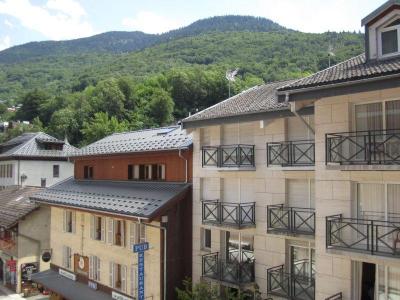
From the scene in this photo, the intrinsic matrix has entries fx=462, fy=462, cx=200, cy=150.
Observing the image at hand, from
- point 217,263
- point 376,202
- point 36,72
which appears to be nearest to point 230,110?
point 217,263

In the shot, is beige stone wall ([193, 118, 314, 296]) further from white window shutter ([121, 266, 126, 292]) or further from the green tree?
the green tree

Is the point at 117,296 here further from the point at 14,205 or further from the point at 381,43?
the point at 14,205

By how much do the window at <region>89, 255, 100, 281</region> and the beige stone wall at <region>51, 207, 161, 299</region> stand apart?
32cm

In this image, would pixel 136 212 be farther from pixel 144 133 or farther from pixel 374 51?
pixel 374 51

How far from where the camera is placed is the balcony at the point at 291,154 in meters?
16.4

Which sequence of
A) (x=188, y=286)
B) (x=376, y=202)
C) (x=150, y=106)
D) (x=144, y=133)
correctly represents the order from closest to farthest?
(x=376, y=202) → (x=188, y=286) → (x=144, y=133) → (x=150, y=106)

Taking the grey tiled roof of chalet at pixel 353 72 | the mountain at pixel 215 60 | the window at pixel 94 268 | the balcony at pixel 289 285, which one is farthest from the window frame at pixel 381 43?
the mountain at pixel 215 60

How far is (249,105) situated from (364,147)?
289 inches

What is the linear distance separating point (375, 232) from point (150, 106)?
70.4 m

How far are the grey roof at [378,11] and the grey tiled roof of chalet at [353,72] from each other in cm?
115

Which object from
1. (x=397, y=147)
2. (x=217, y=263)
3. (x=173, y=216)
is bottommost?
(x=217, y=263)

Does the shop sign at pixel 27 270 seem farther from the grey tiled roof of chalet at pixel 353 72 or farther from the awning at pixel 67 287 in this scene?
the grey tiled roof of chalet at pixel 353 72

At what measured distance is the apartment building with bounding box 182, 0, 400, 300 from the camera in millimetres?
12422

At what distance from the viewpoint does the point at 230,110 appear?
19.2 m
